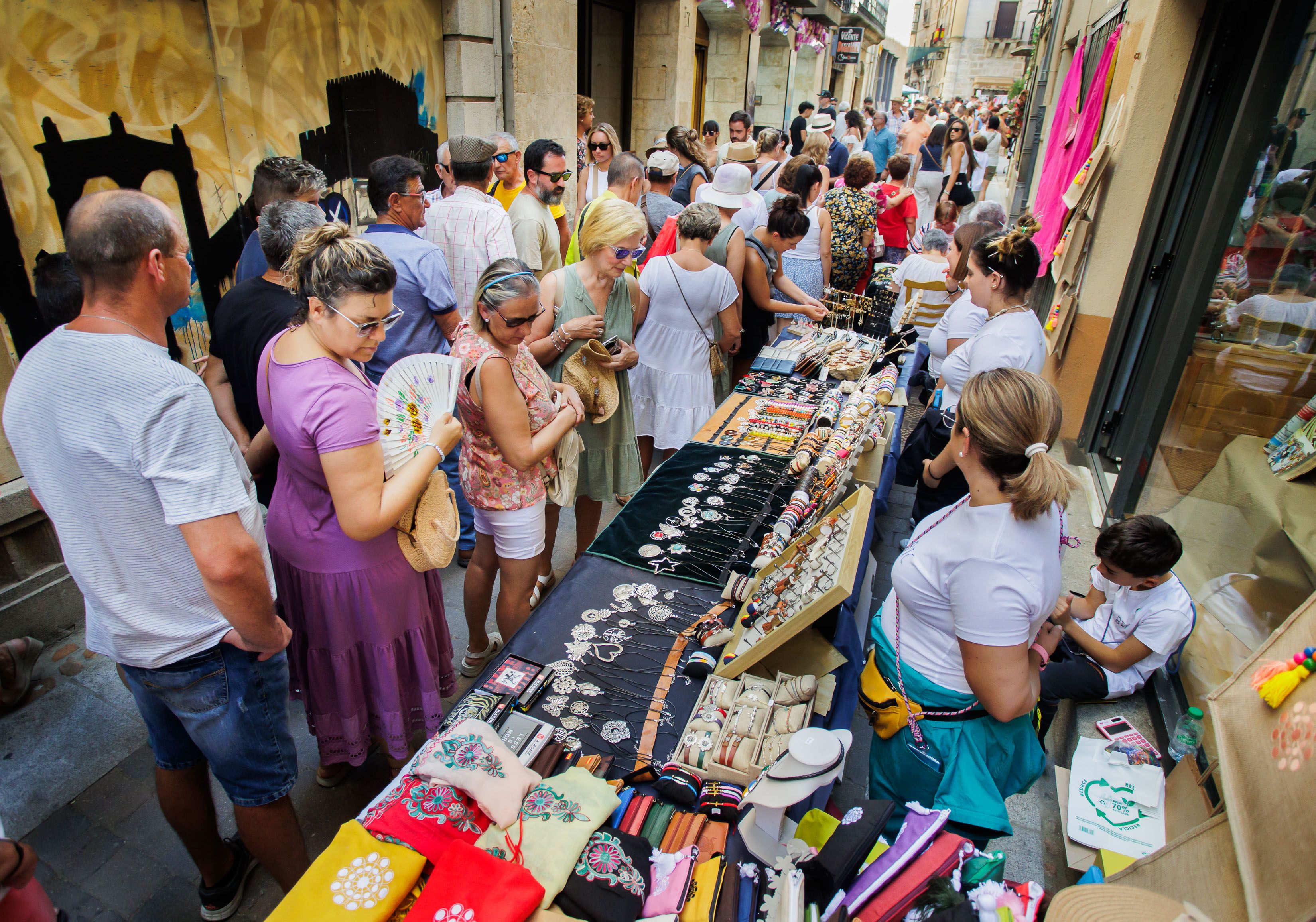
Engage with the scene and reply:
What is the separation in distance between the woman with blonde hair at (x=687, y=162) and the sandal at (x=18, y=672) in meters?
5.45

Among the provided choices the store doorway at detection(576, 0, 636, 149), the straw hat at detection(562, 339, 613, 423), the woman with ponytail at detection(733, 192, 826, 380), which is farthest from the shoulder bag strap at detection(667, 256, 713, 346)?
the store doorway at detection(576, 0, 636, 149)

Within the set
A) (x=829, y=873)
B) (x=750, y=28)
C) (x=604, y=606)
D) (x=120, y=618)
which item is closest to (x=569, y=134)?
(x=604, y=606)

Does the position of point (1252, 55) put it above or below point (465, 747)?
above

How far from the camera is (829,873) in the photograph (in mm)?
1429

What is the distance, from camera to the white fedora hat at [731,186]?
5.09 metres

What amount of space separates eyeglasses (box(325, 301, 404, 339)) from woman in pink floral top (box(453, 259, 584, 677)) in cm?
40

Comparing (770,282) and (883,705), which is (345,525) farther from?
(770,282)

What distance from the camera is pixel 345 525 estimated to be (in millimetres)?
1967

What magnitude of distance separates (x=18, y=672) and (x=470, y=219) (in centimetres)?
297

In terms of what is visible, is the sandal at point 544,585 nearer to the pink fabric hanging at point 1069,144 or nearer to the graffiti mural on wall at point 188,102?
the graffiti mural on wall at point 188,102

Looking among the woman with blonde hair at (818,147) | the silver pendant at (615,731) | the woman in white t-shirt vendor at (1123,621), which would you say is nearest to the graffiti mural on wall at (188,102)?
the silver pendant at (615,731)

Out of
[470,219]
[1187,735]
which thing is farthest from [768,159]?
[1187,735]

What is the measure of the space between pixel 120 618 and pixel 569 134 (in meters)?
6.96

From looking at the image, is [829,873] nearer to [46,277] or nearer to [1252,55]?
[46,277]
